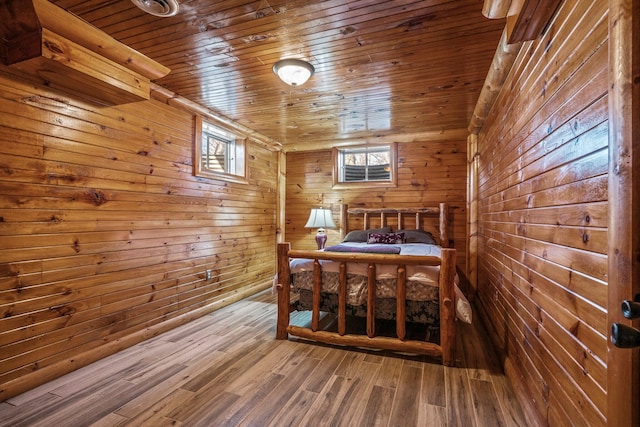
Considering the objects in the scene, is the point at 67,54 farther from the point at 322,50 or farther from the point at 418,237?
the point at 418,237

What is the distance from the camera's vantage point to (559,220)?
1341 mm

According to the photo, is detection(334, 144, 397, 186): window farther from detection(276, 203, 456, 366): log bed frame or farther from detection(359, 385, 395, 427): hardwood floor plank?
detection(359, 385, 395, 427): hardwood floor plank

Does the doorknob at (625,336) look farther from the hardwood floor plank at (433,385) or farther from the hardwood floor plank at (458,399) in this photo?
the hardwood floor plank at (433,385)

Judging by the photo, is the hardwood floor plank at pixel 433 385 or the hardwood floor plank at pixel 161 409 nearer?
the hardwood floor plank at pixel 161 409

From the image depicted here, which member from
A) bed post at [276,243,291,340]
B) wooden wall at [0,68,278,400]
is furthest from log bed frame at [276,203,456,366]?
wooden wall at [0,68,278,400]

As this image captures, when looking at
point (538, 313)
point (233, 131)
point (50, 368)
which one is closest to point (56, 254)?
point (50, 368)

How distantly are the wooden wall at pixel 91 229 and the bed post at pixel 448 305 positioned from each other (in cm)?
247

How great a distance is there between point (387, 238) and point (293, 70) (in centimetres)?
233

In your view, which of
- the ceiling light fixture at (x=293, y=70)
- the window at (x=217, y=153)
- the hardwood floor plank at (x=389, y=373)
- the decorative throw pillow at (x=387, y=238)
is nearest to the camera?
the hardwood floor plank at (x=389, y=373)

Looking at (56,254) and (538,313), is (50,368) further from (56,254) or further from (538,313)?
(538,313)

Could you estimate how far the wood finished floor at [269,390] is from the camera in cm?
166

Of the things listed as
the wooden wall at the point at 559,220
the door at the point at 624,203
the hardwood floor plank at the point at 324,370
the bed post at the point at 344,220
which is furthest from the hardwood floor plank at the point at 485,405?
the bed post at the point at 344,220

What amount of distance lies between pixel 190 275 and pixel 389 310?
6.88ft

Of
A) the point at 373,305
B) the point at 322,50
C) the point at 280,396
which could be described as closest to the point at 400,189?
the point at 373,305
